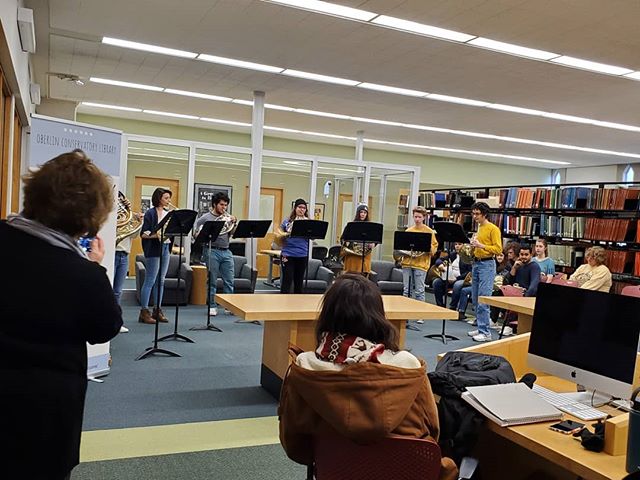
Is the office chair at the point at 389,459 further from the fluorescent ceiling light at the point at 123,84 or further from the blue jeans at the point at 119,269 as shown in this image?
the fluorescent ceiling light at the point at 123,84

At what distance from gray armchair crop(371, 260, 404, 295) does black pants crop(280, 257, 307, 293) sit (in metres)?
2.26

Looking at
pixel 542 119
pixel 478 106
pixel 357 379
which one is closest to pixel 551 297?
pixel 357 379

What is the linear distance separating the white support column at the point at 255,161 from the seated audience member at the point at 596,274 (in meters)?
4.59

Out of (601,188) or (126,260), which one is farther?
(601,188)

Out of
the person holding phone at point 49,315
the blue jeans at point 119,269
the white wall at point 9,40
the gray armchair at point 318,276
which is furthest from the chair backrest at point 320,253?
the person holding phone at point 49,315

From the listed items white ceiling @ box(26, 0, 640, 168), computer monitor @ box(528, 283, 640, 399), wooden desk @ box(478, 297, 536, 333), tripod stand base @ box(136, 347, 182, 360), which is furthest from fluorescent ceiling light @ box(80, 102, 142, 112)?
computer monitor @ box(528, 283, 640, 399)

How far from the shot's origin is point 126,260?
5.39m

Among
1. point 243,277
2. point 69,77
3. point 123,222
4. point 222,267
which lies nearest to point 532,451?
point 123,222

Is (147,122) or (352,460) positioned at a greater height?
(147,122)

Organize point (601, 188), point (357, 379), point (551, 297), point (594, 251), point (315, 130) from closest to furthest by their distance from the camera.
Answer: point (357, 379) → point (551, 297) → point (594, 251) → point (601, 188) → point (315, 130)

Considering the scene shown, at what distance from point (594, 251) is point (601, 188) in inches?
84.3

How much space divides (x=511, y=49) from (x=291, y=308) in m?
3.85

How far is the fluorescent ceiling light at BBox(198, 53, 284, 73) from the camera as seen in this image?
703 cm

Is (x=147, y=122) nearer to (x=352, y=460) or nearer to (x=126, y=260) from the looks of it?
(x=126, y=260)
